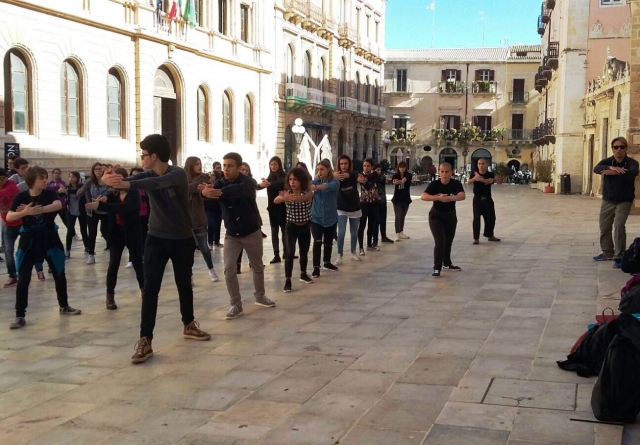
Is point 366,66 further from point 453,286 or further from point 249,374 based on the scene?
point 249,374

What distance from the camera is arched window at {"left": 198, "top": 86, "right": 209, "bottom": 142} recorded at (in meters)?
30.3

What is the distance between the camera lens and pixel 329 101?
4422cm

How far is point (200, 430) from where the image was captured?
4508 mm

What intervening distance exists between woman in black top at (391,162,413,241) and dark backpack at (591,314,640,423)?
9.91m

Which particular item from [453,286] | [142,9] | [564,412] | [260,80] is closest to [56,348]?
[564,412]

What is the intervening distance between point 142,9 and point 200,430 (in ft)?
75.4

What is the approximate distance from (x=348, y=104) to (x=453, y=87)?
18.7 m

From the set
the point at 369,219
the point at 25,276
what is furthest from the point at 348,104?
the point at 25,276

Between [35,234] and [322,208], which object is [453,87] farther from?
[35,234]

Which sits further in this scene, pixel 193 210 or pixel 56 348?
pixel 193 210

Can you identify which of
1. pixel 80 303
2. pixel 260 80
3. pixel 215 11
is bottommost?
pixel 80 303

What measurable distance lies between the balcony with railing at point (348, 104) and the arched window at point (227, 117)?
45.5ft

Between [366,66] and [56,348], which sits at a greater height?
[366,66]

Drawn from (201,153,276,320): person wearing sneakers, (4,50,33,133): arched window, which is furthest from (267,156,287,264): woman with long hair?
(4,50,33,133): arched window
